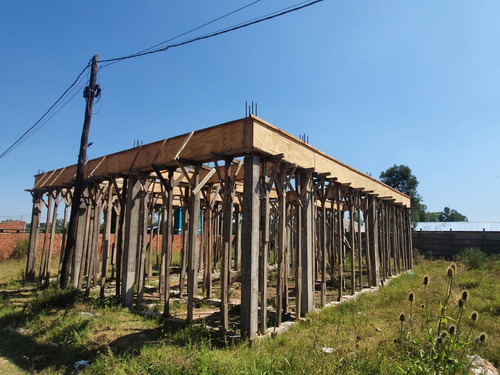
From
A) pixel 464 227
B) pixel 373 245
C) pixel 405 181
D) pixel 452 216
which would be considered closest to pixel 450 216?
pixel 452 216

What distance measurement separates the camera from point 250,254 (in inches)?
229

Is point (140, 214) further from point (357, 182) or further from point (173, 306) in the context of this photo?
point (357, 182)

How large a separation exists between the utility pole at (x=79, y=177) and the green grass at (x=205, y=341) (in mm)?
1236

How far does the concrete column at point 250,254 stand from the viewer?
18.6 feet

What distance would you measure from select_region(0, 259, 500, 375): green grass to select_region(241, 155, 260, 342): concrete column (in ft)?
1.33

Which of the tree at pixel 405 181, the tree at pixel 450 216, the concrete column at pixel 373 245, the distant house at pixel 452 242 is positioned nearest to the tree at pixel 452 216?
the tree at pixel 450 216

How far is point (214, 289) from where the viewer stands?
11.5m

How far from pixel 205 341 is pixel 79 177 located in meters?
6.84

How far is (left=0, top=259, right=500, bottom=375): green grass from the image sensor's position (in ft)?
13.7

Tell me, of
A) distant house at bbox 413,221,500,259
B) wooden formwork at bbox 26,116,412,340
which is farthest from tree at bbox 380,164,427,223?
wooden formwork at bbox 26,116,412,340

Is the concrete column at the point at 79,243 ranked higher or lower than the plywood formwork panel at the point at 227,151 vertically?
lower

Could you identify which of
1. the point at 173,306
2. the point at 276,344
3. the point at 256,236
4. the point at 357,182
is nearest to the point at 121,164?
the point at 173,306

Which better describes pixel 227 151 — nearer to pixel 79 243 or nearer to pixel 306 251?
pixel 306 251

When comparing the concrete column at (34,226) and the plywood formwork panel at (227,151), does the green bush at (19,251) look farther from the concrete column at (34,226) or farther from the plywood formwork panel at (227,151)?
the plywood formwork panel at (227,151)
